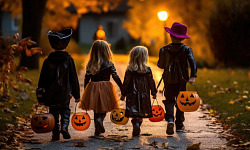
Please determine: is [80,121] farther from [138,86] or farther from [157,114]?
[157,114]

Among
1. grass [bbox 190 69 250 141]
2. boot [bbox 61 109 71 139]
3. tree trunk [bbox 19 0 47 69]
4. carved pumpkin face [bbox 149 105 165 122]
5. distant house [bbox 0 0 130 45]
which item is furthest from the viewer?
distant house [bbox 0 0 130 45]

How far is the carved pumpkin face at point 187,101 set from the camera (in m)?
7.68

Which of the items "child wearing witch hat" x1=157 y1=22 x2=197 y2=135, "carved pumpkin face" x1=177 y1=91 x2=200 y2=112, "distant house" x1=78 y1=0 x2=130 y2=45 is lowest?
"carved pumpkin face" x1=177 y1=91 x2=200 y2=112

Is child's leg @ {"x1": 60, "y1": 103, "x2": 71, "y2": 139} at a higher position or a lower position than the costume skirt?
lower

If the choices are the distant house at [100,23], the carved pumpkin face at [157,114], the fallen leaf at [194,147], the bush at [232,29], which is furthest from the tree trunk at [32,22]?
the distant house at [100,23]

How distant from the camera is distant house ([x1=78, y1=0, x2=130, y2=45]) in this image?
51.6m

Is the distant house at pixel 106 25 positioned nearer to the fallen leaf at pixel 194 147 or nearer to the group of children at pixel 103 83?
the group of children at pixel 103 83

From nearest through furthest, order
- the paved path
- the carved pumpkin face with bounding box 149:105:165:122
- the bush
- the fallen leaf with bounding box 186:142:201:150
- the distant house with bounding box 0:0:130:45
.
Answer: the fallen leaf with bounding box 186:142:201:150
the paved path
the carved pumpkin face with bounding box 149:105:165:122
the bush
the distant house with bounding box 0:0:130:45

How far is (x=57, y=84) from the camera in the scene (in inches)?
282

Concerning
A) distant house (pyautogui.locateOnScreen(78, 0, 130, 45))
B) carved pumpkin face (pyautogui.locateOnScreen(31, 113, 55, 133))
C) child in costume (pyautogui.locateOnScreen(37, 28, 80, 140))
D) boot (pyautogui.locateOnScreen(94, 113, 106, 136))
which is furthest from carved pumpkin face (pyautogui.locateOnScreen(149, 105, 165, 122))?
distant house (pyautogui.locateOnScreen(78, 0, 130, 45))

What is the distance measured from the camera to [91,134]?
25.6ft

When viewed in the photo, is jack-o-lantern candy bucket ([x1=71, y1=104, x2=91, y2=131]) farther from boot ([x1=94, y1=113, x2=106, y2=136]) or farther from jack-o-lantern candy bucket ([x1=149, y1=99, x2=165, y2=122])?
jack-o-lantern candy bucket ([x1=149, y1=99, x2=165, y2=122])

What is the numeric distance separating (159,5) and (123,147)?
2353 cm

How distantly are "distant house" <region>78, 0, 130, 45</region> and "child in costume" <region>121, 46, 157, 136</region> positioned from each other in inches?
1723
